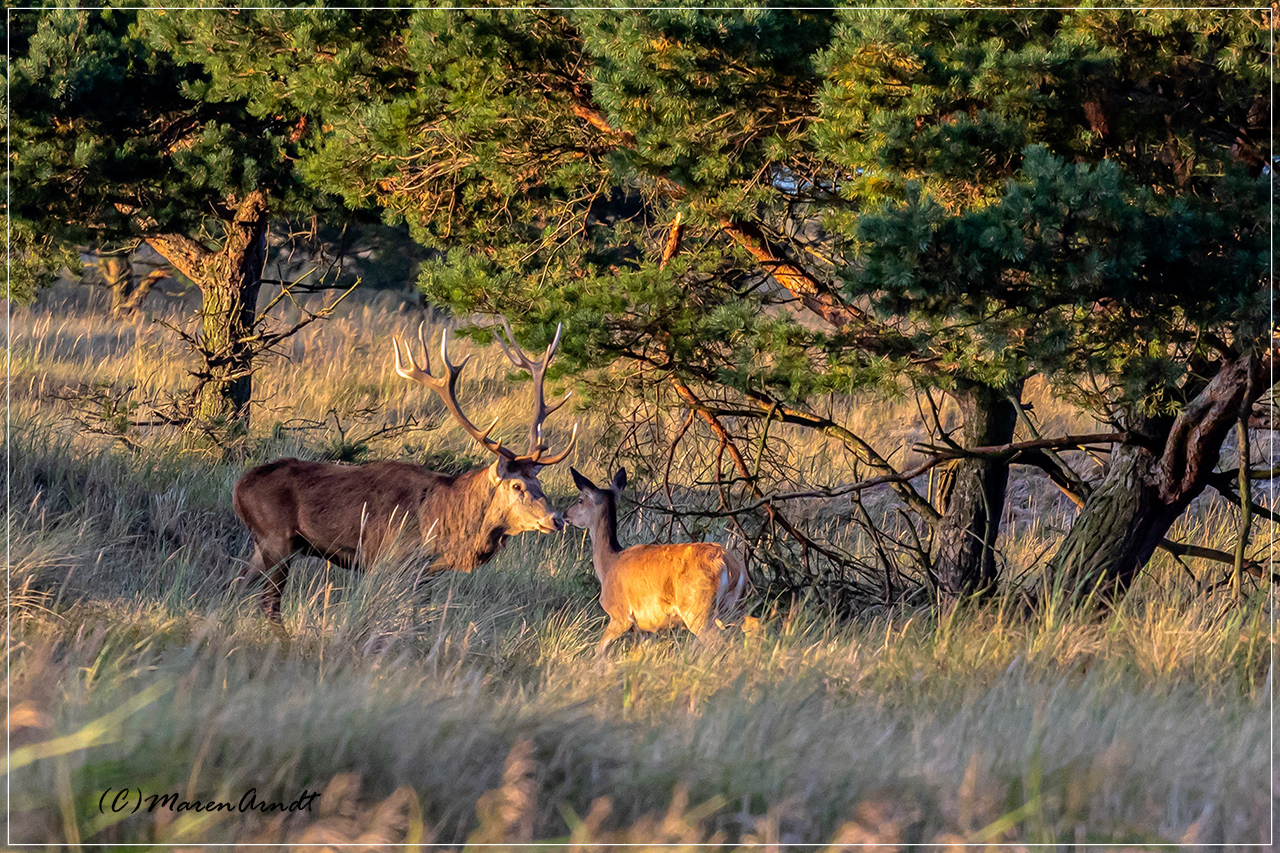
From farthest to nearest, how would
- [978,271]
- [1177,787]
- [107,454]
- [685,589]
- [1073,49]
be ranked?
1. [107,454]
2. [685,589]
3. [1073,49]
4. [978,271]
5. [1177,787]

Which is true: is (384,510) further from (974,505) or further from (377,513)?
(974,505)

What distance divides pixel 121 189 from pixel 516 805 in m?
8.74

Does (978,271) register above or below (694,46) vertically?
below

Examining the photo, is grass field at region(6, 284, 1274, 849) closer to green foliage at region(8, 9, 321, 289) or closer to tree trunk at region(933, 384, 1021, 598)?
tree trunk at region(933, 384, 1021, 598)

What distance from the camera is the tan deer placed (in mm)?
6668

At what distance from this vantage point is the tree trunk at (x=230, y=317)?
1173cm

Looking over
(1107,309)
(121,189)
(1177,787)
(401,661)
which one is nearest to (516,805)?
(401,661)

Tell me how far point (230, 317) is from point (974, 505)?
7324 millimetres

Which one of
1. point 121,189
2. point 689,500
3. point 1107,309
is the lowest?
point 689,500

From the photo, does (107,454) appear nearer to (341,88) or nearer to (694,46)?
(341,88)

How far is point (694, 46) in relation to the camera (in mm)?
5816

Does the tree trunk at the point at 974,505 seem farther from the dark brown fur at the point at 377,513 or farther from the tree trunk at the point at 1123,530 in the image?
the dark brown fur at the point at 377,513

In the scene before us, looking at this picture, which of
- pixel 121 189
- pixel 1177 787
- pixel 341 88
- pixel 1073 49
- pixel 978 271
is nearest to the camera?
pixel 1177 787

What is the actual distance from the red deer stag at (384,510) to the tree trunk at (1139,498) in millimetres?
2875
